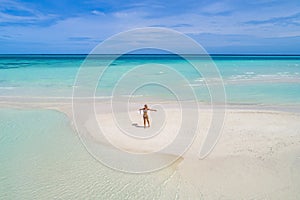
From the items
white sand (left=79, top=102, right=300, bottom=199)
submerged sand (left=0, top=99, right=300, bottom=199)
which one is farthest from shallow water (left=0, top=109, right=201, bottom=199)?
white sand (left=79, top=102, right=300, bottom=199)

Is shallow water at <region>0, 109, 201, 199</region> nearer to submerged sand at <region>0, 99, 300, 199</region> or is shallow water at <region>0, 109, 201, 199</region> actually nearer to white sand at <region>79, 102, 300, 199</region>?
submerged sand at <region>0, 99, 300, 199</region>

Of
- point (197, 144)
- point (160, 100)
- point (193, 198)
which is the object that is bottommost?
point (193, 198)

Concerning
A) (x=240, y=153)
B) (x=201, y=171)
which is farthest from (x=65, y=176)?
(x=240, y=153)

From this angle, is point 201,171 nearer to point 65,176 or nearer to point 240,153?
point 240,153

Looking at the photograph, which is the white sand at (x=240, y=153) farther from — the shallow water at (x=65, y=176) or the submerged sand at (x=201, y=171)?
the shallow water at (x=65, y=176)

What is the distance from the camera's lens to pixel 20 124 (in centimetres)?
1151

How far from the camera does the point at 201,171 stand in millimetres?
7453

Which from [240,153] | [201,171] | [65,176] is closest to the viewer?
[65,176]

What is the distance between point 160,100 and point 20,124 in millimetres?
8671

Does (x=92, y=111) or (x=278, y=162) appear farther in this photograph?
(x=92, y=111)

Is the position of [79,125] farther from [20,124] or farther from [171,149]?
[171,149]

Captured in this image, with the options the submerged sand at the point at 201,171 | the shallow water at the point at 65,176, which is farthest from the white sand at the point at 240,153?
the shallow water at the point at 65,176

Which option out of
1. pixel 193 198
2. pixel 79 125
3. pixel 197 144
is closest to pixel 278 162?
pixel 197 144

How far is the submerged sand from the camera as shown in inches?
251
